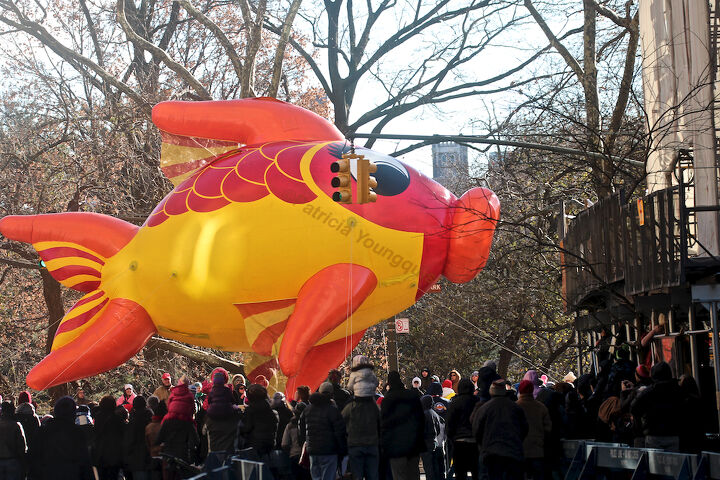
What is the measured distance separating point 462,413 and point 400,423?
0.97m

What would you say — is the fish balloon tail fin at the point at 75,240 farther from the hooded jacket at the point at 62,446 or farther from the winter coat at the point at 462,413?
the winter coat at the point at 462,413

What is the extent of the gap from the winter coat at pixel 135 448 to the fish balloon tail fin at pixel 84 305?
1.59m

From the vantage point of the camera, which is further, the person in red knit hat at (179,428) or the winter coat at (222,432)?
the winter coat at (222,432)

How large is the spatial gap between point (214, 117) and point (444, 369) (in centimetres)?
1792

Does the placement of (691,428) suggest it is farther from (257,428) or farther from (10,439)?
(10,439)

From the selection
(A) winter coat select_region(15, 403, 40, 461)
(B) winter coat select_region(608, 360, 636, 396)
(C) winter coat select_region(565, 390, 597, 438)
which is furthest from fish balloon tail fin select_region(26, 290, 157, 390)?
(B) winter coat select_region(608, 360, 636, 396)

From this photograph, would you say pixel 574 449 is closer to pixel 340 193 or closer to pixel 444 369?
pixel 340 193

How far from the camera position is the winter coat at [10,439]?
10484mm

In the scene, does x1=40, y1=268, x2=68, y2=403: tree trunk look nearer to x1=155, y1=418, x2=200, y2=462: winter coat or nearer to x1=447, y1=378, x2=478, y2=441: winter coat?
x1=155, y1=418, x2=200, y2=462: winter coat

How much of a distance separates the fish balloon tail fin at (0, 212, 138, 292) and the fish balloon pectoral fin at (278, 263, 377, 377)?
2.59 metres

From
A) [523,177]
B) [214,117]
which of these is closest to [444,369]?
[523,177]

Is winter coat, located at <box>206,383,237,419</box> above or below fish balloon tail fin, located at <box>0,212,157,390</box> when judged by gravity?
below

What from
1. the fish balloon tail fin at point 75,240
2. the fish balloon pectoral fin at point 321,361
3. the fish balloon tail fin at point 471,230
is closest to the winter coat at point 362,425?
the fish balloon pectoral fin at point 321,361

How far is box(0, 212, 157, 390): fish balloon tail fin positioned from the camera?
41.0ft
